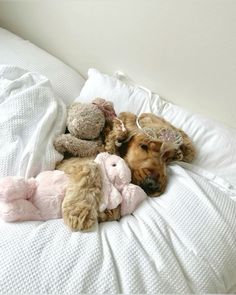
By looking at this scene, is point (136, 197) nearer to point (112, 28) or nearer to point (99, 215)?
point (99, 215)

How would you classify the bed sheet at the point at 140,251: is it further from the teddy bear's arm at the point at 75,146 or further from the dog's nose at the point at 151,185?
the teddy bear's arm at the point at 75,146

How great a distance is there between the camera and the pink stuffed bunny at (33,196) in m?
0.84

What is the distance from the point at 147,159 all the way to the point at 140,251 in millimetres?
270

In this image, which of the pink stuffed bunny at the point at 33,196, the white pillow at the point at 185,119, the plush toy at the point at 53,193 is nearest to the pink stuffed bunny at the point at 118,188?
the plush toy at the point at 53,193

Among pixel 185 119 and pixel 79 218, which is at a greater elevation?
pixel 185 119

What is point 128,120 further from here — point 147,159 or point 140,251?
point 140,251

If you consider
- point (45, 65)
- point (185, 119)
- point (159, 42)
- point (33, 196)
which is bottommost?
point (33, 196)

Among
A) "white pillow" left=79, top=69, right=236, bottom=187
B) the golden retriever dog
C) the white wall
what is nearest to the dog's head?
the golden retriever dog

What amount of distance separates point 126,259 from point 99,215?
0.50 ft

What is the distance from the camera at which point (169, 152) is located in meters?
1.01

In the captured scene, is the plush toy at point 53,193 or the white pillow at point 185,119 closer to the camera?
the plush toy at point 53,193

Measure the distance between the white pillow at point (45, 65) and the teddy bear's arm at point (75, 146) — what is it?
340 millimetres

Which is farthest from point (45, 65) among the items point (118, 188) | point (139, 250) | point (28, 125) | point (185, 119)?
point (139, 250)

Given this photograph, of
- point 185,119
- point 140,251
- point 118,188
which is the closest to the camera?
point 140,251
